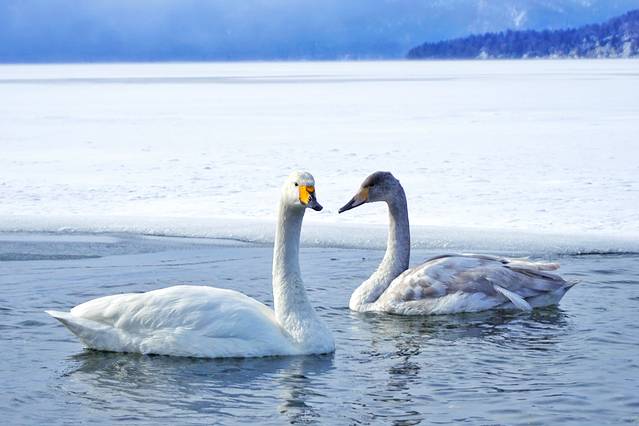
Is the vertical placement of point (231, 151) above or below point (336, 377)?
above

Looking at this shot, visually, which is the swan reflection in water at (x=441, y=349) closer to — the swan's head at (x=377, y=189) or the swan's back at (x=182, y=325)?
the swan's back at (x=182, y=325)

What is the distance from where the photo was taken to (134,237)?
33.2ft

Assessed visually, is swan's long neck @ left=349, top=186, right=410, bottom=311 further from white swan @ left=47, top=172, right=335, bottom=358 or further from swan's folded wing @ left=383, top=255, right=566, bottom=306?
white swan @ left=47, top=172, right=335, bottom=358

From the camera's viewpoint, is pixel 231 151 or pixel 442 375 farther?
pixel 231 151

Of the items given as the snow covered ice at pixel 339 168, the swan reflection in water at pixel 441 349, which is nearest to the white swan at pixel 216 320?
the swan reflection in water at pixel 441 349

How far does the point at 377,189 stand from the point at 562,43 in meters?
138

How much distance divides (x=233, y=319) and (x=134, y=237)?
4192 millimetres

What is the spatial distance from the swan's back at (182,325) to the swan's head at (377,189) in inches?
81.0

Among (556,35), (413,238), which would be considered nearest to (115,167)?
(413,238)

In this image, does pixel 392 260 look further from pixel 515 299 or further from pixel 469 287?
pixel 515 299

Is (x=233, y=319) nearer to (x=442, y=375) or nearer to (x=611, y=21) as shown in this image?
(x=442, y=375)

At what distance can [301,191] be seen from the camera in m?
5.89

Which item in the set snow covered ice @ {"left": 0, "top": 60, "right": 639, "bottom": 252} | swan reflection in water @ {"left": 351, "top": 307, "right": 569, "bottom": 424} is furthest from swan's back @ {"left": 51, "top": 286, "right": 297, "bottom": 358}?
snow covered ice @ {"left": 0, "top": 60, "right": 639, "bottom": 252}

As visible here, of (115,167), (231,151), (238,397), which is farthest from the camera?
(231,151)
